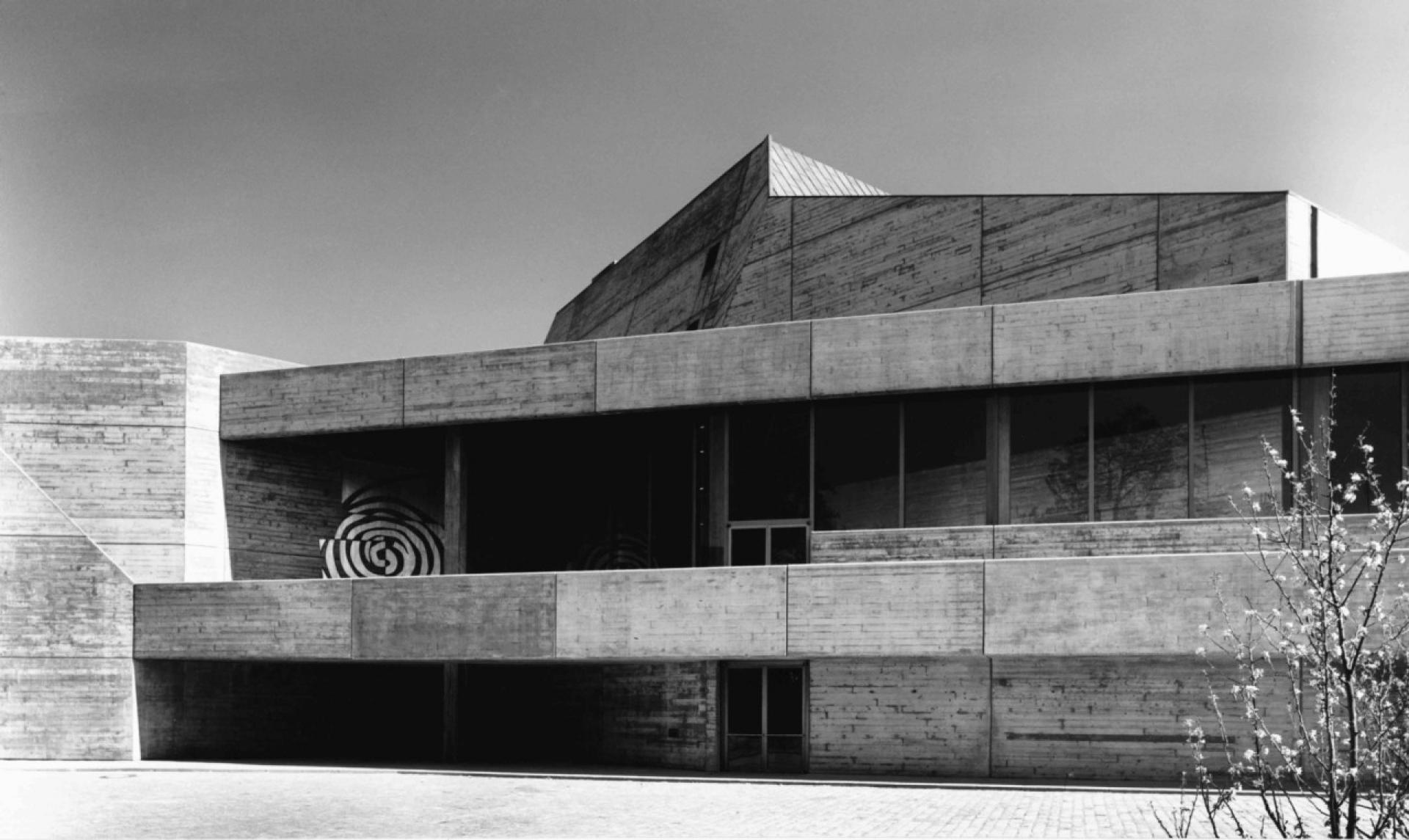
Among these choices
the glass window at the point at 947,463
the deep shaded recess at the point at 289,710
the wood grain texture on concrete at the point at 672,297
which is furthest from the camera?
the wood grain texture on concrete at the point at 672,297

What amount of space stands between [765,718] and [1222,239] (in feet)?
33.9

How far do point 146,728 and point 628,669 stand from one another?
7.92 m

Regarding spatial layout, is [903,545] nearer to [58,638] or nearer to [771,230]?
[771,230]

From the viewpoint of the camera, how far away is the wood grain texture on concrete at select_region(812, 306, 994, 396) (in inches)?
834

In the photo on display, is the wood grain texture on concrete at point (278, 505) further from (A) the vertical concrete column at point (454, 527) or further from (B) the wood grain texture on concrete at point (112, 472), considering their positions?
(A) the vertical concrete column at point (454, 527)

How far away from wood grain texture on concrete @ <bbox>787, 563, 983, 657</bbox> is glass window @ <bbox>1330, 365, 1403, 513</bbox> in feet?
16.6

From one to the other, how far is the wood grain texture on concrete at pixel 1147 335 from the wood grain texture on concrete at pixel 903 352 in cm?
31

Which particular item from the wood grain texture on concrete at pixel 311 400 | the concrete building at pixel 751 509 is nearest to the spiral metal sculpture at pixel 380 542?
the concrete building at pixel 751 509

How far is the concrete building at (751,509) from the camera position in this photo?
20078mm

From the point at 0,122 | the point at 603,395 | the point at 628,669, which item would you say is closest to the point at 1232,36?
the point at 603,395

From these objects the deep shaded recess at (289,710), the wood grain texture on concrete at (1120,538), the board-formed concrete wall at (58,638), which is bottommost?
Result: the deep shaded recess at (289,710)

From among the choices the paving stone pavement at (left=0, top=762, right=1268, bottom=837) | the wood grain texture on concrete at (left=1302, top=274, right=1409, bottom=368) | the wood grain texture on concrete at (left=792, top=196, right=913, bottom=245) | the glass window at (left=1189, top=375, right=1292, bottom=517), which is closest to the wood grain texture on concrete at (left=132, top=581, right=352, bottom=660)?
the paving stone pavement at (left=0, top=762, right=1268, bottom=837)

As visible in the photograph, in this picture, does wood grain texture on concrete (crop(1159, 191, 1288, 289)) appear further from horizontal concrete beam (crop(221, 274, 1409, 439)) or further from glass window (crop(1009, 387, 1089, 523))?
glass window (crop(1009, 387, 1089, 523))

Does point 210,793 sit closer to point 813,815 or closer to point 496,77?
point 813,815
